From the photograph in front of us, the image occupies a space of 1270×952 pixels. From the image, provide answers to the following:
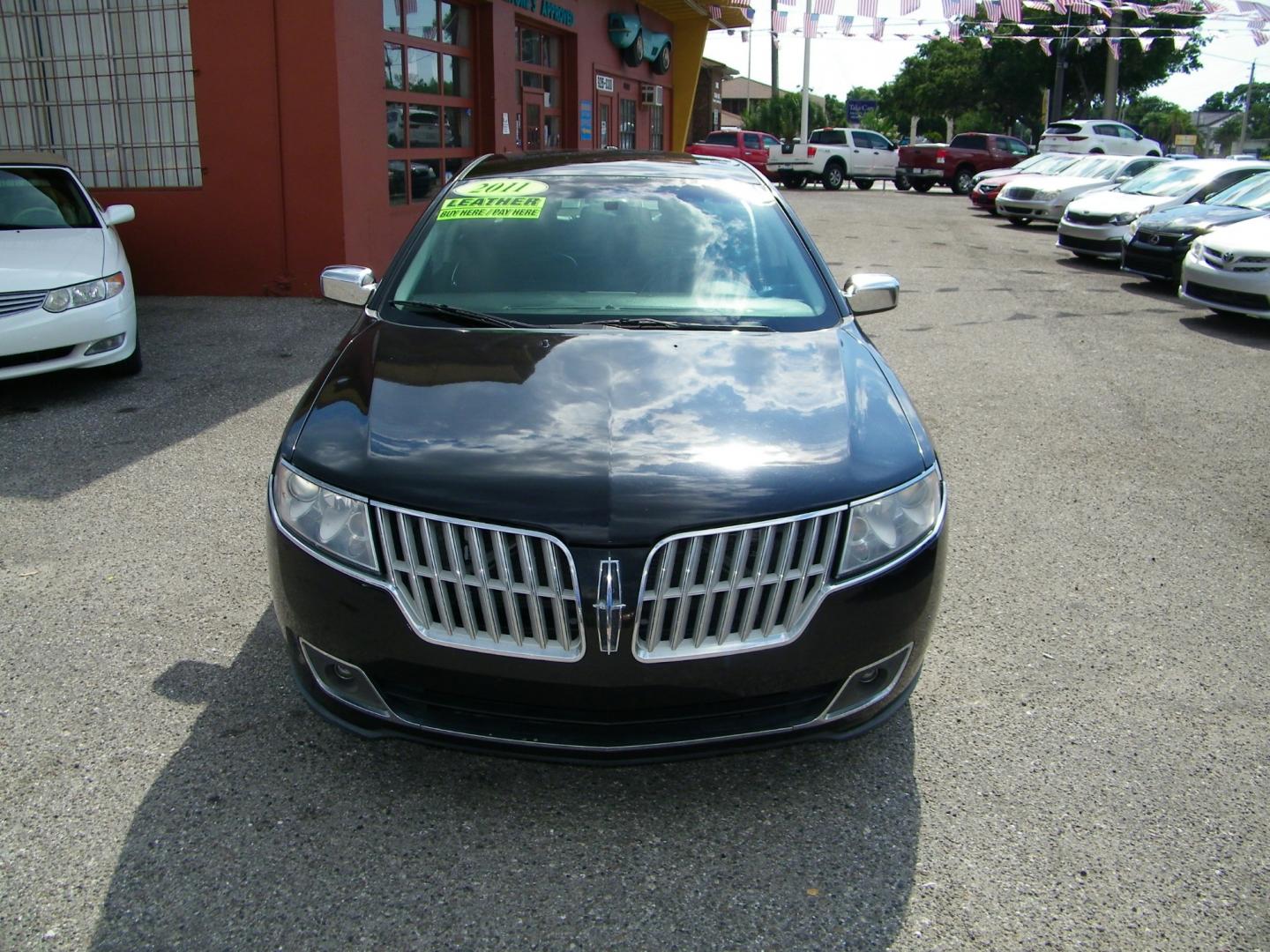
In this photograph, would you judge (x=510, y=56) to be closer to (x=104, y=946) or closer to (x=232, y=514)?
(x=232, y=514)

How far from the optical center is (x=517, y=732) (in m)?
2.59

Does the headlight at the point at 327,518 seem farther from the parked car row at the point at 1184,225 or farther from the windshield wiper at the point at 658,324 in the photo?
the parked car row at the point at 1184,225

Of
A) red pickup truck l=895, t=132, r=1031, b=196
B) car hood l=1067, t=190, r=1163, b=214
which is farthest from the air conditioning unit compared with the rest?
red pickup truck l=895, t=132, r=1031, b=196

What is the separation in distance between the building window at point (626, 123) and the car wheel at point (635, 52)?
2.34 ft

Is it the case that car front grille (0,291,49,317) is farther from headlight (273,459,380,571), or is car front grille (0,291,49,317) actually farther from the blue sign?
the blue sign

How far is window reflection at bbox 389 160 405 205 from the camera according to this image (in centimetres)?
1150

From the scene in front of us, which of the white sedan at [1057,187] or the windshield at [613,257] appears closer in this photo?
the windshield at [613,257]

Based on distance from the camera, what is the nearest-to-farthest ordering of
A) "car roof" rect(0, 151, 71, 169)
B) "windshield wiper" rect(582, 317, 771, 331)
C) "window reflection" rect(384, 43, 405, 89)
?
1. "windshield wiper" rect(582, 317, 771, 331)
2. "car roof" rect(0, 151, 71, 169)
3. "window reflection" rect(384, 43, 405, 89)

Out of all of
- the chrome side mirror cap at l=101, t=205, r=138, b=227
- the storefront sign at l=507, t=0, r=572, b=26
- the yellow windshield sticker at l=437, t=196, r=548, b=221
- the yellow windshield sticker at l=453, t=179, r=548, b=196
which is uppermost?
the storefront sign at l=507, t=0, r=572, b=26

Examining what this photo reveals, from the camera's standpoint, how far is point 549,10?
50.2 ft

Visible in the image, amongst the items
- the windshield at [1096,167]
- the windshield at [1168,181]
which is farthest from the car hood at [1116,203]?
the windshield at [1096,167]

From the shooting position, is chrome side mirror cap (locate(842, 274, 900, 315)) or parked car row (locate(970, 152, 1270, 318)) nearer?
chrome side mirror cap (locate(842, 274, 900, 315))

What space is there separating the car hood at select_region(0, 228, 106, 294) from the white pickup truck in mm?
27742

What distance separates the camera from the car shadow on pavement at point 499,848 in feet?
7.88
